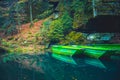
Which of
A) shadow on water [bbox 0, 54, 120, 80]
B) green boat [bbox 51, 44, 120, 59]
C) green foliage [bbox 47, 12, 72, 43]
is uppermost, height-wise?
green foliage [bbox 47, 12, 72, 43]

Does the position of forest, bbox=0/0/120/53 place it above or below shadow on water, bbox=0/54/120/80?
above

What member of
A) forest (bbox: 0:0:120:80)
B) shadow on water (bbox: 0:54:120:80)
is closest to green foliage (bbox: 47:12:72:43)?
forest (bbox: 0:0:120:80)

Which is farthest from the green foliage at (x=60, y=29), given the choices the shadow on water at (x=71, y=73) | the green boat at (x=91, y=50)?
the shadow on water at (x=71, y=73)

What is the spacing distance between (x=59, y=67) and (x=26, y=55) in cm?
1080

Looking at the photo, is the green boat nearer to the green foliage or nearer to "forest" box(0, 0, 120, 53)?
"forest" box(0, 0, 120, 53)

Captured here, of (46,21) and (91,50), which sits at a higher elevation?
(46,21)

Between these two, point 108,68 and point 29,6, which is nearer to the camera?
point 108,68

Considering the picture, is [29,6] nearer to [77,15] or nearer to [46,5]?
[46,5]

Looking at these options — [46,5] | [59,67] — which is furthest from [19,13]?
[59,67]

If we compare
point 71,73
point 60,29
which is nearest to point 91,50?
point 71,73

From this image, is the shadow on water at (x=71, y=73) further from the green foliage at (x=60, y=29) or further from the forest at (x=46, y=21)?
the green foliage at (x=60, y=29)

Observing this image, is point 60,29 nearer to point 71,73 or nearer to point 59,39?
point 59,39

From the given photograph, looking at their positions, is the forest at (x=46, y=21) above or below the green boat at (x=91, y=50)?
above

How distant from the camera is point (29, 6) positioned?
4941cm
